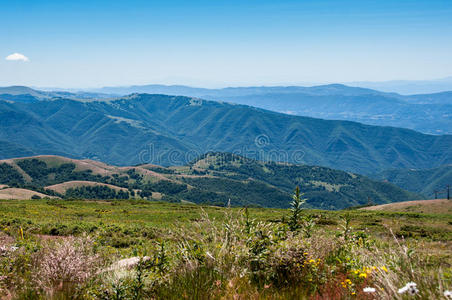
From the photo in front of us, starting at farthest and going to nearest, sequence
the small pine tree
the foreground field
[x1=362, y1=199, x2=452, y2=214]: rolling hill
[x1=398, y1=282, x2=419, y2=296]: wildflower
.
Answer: [x1=362, y1=199, x2=452, y2=214]: rolling hill, the small pine tree, the foreground field, [x1=398, y1=282, x2=419, y2=296]: wildflower

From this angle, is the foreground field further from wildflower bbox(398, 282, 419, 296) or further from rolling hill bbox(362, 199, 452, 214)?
rolling hill bbox(362, 199, 452, 214)

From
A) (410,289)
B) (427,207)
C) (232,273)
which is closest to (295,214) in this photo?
(232,273)

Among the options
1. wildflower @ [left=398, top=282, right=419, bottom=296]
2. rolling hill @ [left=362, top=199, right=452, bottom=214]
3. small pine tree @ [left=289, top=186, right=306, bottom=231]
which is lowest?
rolling hill @ [left=362, top=199, right=452, bottom=214]

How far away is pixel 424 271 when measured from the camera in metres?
4.56

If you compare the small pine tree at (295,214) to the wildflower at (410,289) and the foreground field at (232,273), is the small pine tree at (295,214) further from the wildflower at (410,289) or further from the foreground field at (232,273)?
the wildflower at (410,289)

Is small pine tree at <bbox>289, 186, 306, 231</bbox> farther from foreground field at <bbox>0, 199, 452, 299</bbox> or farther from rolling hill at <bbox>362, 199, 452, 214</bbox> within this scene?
rolling hill at <bbox>362, 199, 452, 214</bbox>

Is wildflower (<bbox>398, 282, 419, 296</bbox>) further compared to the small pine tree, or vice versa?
the small pine tree

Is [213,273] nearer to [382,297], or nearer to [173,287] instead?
[173,287]

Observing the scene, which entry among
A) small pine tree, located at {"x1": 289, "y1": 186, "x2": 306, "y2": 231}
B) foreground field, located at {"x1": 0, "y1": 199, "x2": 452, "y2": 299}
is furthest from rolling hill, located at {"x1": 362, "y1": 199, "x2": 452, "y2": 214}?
foreground field, located at {"x1": 0, "y1": 199, "x2": 452, "y2": 299}

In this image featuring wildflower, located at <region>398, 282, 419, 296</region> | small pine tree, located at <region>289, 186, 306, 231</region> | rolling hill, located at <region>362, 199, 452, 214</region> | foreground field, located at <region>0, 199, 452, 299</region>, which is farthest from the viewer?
rolling hill, located at <region>362, 199, 452, 214</region>

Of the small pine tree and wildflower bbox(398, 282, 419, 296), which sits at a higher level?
wildflower bbox(398, 282, 419, 296)

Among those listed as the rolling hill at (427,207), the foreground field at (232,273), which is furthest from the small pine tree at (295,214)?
the rolling hill at (427,207)

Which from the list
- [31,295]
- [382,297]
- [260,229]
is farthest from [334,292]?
[31,295]

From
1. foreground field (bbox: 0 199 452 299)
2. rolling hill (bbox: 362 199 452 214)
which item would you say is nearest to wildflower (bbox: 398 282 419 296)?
foreground field (bbox: 0 199 452 299)
